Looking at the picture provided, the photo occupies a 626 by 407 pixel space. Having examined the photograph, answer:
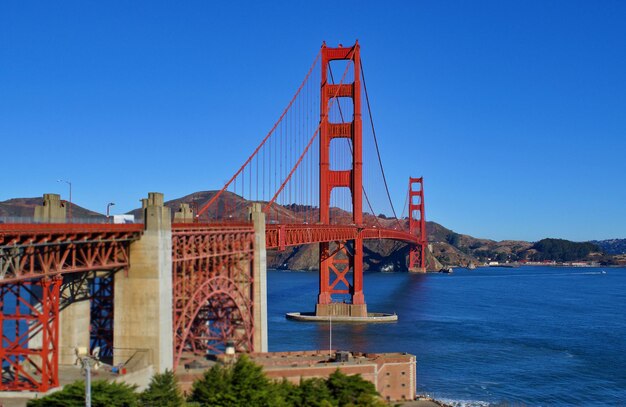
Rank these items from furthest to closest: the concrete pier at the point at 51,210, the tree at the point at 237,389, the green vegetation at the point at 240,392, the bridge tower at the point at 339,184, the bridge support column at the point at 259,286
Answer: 1. the bridge tower at the point at 339,184
2. the bridge support column at the point at 259,286
3. the concrete pier at the point at 51,210
4. the tree at the point at 237,389
5. the green vegetation at the point at 240,392

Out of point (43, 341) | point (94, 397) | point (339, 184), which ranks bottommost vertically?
point (94, 397)

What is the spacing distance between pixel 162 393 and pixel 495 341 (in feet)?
116

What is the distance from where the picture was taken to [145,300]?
88.1ft

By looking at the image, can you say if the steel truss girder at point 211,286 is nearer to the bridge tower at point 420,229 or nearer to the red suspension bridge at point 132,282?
the red suspension bridge at point 132,282

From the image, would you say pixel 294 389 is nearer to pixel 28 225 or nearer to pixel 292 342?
pixel 28 225

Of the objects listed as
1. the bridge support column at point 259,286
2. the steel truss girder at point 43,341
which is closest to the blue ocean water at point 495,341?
the bridge support column at point 259,286

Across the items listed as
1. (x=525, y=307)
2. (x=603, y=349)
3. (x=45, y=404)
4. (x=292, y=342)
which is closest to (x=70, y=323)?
(x=45, y=404)

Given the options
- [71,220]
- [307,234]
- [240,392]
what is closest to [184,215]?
[71,220]

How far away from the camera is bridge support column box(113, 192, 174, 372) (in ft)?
87.9

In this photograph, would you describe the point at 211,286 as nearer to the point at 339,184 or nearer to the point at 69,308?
the point at 69,308

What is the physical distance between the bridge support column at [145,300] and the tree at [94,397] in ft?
17.0

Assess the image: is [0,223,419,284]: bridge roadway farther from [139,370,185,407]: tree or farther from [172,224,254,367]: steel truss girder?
[139,370,185,407]: tree

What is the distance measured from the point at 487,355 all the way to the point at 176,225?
25.8 meters

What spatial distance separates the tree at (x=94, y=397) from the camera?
67.2ft
